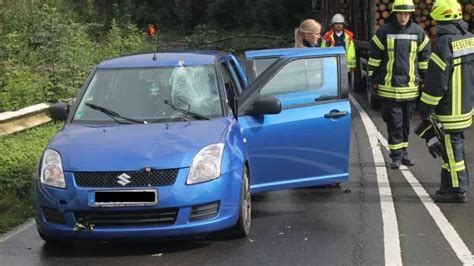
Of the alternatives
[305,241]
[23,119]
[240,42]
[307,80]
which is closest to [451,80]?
[307,80]

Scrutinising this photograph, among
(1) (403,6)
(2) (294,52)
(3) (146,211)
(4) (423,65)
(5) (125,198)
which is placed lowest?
(3) (146,211)

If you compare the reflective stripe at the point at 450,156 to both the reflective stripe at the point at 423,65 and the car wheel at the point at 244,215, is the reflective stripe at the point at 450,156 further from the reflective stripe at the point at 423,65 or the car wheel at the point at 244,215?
the car wheel at the point at 244,215

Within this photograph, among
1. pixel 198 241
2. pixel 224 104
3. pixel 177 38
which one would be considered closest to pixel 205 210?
pixel 198 241

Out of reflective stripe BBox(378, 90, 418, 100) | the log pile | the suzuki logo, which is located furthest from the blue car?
the log pile

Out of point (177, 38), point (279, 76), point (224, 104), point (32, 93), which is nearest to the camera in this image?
point (224, 104)

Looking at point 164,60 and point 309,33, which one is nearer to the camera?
point 164,60

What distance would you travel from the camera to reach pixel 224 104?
20.8 feet

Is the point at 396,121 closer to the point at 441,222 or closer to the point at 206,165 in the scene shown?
the point at 441,222

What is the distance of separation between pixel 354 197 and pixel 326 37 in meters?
→ 5.82

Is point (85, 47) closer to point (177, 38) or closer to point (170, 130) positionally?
point (170, 130)

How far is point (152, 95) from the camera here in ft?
21.0

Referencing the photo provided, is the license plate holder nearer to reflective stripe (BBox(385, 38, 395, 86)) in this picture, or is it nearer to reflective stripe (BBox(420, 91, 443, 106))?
reflective stripe (BBox(420, 91, 443, 106))

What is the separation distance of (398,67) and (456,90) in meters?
A: 1.58

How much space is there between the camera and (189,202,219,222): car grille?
5.42 metres
